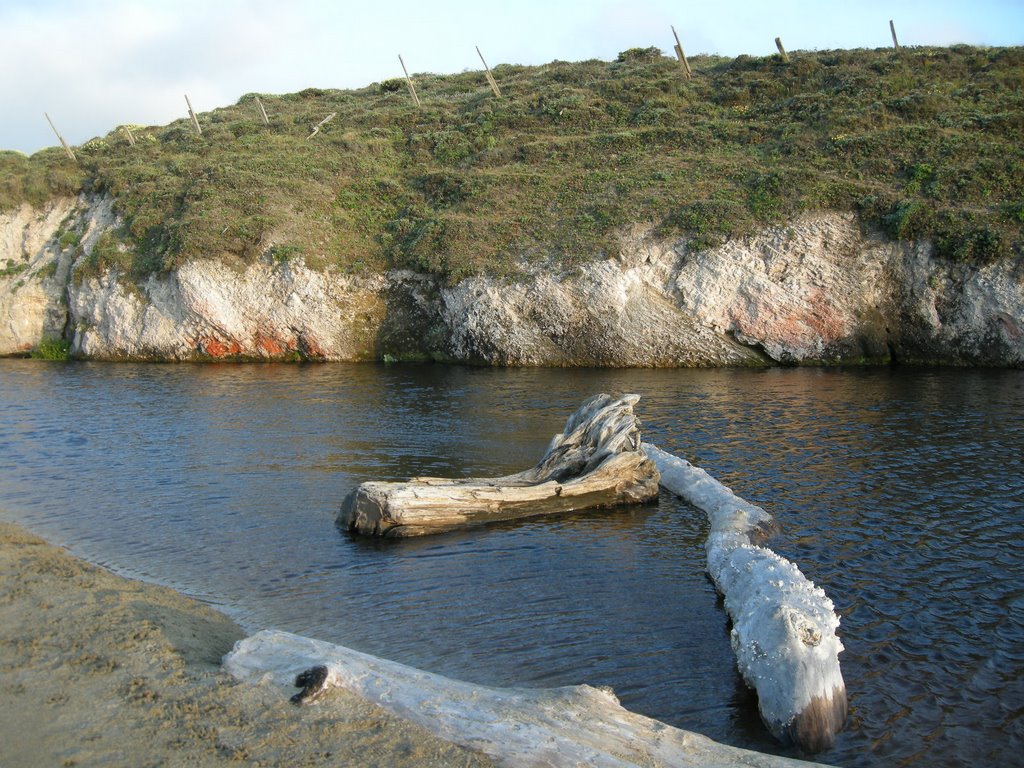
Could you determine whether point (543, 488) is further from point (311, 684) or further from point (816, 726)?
point (311, 684)

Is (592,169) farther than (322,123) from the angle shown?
No

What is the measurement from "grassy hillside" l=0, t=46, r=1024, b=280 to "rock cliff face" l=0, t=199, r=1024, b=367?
38.3 inches

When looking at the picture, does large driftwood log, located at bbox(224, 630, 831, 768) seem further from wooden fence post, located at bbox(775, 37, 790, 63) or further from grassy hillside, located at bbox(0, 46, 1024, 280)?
wooden fence post, located at bbox(775, 37, 790, 63)

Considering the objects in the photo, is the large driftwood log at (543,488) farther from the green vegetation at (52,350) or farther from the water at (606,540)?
the green vegetation at (52,350)

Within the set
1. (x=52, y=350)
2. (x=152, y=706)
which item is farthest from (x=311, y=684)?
(x=52, y=350)

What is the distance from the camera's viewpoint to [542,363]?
105ft

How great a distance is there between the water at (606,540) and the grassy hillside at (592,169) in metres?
11.6

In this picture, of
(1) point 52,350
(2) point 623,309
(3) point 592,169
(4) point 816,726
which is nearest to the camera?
(4) point 816,726

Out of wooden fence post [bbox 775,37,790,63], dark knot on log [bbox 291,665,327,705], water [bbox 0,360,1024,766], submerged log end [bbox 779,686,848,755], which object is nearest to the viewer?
dark knot on log [bbox 291,665,327,705]

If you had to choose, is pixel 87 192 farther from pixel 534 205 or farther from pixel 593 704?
pixel 593 704

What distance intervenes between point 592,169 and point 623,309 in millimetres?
10225

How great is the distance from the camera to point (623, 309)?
1242 inches

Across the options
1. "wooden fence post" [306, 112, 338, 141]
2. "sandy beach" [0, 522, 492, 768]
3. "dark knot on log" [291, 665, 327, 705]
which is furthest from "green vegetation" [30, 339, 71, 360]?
"dark knot on log" [291, 665, 327, 705]

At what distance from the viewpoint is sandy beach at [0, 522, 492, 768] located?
5570 millimetres
